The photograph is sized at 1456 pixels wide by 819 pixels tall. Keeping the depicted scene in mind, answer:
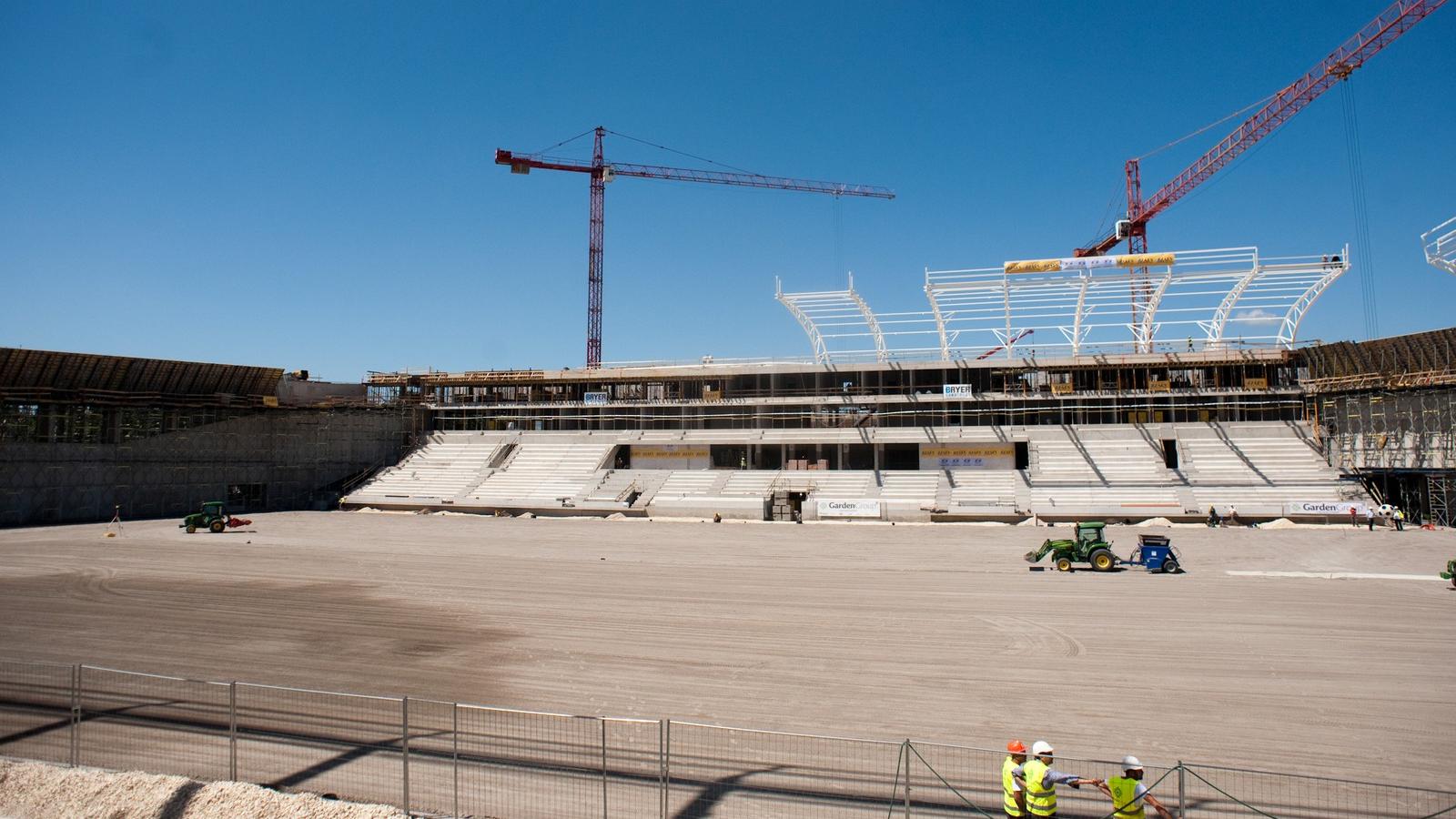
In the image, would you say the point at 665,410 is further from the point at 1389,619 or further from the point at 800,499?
the point at 1389,619

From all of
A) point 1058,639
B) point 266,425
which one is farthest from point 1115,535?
point 266,425

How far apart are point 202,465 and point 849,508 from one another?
4704 cm

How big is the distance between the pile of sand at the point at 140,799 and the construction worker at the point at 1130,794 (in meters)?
7.66

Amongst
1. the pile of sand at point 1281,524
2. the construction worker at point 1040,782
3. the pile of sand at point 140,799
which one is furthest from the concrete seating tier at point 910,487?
the pile of sand at point 140,799

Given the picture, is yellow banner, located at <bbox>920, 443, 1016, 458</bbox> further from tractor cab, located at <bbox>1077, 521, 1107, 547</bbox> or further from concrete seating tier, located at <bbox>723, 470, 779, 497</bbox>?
tractor cab, located at <bbox>1077, 521, 1107, 547</bbox>

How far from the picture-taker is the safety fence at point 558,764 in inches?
362

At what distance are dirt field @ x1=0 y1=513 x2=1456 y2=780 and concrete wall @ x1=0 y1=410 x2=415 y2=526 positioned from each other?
1860cm

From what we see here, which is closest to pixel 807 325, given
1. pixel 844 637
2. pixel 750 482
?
pixel 750 482

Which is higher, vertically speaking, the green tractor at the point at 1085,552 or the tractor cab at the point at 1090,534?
the tractor cab at the point at 1090,534

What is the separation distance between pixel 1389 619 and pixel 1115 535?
67.2ft

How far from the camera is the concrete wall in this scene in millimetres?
49312

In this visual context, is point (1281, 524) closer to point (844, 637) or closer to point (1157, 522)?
point (1157, 522)

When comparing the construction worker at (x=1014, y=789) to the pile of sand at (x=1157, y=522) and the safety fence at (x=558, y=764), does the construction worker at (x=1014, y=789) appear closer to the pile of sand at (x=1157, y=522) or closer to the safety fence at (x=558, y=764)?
the safety fence at (x=558, y=764)

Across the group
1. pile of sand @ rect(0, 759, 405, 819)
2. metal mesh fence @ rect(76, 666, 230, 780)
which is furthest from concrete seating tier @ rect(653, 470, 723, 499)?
pile of sand @ rect(0, 759, 405, 819)
